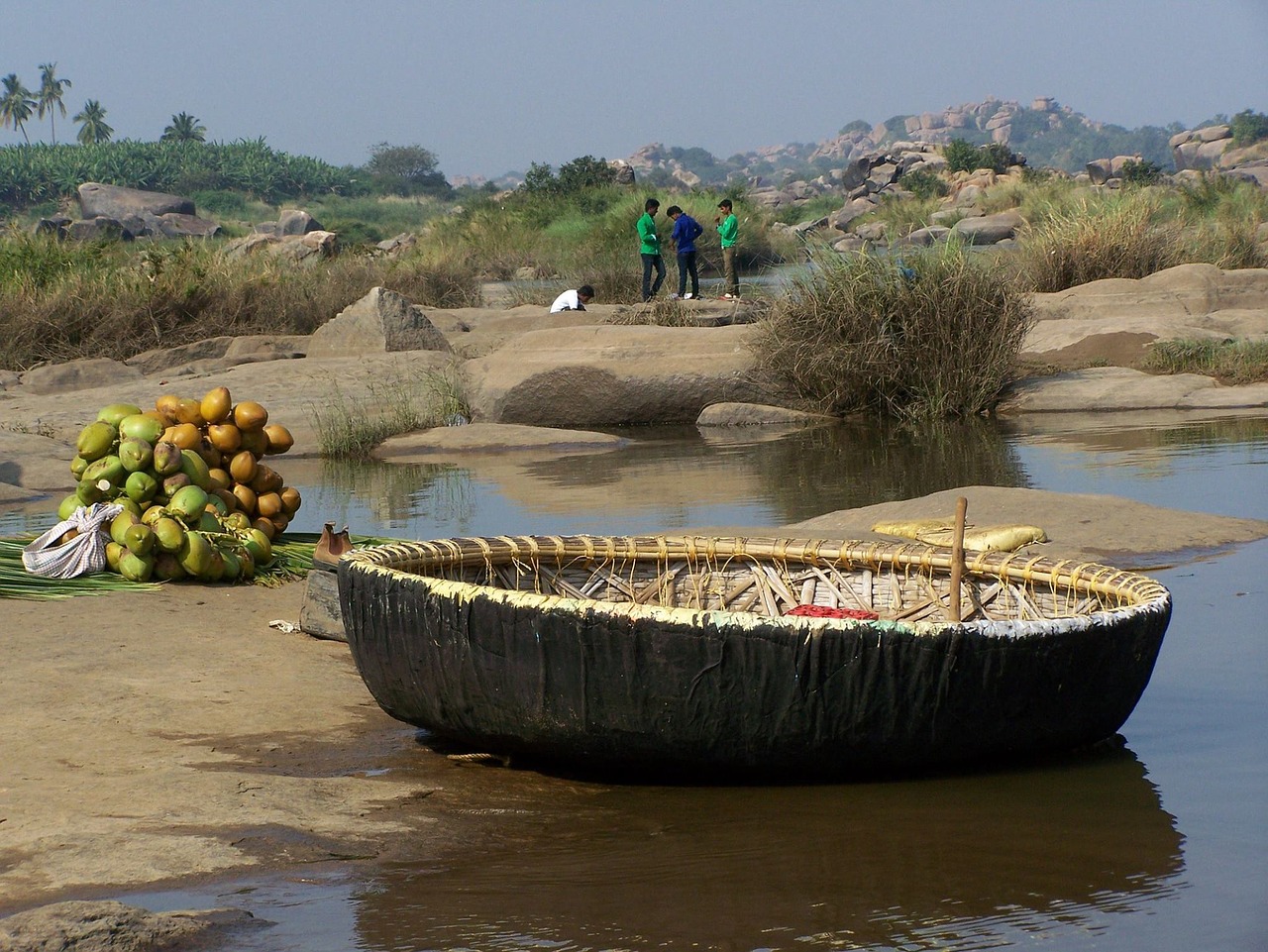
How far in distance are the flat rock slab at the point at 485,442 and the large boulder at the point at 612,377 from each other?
2.53 feet

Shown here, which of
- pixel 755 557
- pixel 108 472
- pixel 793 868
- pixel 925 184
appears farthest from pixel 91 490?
pixel 925 184

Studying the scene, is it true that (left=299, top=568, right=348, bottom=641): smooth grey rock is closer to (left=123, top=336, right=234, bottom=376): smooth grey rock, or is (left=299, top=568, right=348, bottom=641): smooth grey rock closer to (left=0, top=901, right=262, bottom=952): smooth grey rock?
(left=0, top=901, right=262, bottom=952): smooth grey rock

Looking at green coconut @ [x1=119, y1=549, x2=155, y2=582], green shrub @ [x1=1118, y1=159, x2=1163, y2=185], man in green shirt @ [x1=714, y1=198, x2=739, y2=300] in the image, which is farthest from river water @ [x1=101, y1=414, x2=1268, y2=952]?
green shrub @ [x1=1118, y1=159, x2=1163, y2=185]

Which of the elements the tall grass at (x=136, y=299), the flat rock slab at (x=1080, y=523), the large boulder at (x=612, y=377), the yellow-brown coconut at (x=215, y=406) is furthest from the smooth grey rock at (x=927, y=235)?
the yellow-brown coconut at (x=215, y=406)

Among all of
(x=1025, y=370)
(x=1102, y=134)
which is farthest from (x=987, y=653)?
(x=1102, y=134)

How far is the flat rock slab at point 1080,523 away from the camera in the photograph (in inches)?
268

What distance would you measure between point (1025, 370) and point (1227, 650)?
33.0ft

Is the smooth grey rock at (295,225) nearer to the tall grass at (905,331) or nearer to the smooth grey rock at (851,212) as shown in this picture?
the smooth grey rock at (851,212)

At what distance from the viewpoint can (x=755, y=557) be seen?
499 cm

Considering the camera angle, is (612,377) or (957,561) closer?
(957,561)

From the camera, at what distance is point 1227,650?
5008 mm

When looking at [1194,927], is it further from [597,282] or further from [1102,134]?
[1102,134]

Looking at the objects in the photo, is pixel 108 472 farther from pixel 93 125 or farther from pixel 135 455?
pixel 93 125

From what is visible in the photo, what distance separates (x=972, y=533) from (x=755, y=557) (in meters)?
2.22
